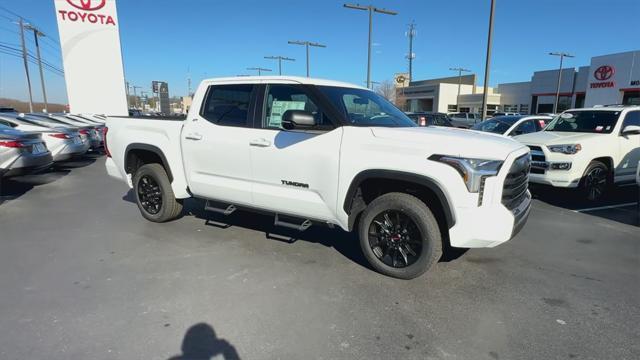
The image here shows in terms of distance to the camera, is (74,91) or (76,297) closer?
(76,297)

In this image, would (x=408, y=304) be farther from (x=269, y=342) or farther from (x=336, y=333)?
(x=269, y=342)

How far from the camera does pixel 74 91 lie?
23.1 metres

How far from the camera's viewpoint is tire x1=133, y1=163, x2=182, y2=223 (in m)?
5.38

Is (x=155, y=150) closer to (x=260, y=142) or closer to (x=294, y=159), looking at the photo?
(x=260, y=142)

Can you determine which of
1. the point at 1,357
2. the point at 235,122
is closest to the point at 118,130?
the point at 235,122

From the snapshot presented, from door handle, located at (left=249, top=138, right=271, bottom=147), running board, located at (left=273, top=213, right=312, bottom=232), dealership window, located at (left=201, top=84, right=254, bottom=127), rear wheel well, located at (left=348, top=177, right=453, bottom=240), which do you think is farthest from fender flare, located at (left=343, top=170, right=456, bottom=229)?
dealership window, located at (left=201, top=84, right=254, bottom=127)

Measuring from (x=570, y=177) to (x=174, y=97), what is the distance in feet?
349

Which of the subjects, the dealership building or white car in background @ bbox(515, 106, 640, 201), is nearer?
white car in background @ bbox(515, 106, 640, 201)

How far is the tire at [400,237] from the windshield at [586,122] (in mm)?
5808

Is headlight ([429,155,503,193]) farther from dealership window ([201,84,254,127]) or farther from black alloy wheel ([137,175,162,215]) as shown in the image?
black alloy wheel ([137,175,162,215])

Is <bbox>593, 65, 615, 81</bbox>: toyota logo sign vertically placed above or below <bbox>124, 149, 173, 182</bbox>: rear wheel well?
above

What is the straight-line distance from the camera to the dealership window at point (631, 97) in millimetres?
29683

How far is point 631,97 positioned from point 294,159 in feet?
119

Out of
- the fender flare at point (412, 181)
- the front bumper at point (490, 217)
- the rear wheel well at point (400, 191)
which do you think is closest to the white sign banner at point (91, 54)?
the rear wheel well at point (400, 191)
